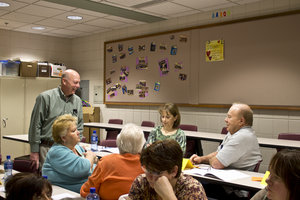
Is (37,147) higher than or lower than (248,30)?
lower

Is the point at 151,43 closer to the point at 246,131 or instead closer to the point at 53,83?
the point at 53,83

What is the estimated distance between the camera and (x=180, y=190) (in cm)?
181

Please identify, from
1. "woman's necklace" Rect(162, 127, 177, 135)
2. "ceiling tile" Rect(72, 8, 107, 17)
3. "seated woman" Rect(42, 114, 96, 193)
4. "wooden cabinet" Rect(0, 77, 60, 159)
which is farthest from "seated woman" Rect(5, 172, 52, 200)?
"wooden cabinet" Rect(0, 77, 60, 159)

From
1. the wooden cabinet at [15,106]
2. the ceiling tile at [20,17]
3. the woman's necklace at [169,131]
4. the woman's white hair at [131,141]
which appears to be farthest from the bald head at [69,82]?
the wooden cabinet at [15,106]

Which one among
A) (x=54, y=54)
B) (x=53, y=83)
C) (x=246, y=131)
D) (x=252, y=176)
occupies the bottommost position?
(x=252, y=176)

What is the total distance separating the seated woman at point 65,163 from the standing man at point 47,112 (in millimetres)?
995

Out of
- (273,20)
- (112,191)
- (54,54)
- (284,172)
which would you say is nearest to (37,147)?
(112,191)

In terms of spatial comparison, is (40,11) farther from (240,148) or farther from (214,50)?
(240,148)

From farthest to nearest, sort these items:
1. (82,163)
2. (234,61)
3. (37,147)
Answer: (234,61)
(37,147)
(82,163)

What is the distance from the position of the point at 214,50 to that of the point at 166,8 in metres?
1.18

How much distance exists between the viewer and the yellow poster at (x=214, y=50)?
6.02 metres

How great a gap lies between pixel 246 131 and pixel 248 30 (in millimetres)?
Answer: 2958

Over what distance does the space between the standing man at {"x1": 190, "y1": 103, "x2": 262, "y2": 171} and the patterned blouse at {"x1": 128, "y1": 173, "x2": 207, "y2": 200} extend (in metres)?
1.42

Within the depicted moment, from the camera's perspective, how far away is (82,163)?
9.09 ft
